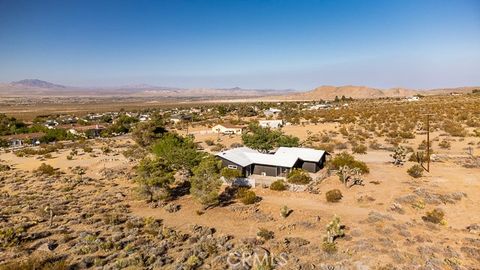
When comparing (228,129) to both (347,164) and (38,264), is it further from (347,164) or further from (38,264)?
(38,264)

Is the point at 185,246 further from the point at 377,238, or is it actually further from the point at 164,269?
the point at 377,238

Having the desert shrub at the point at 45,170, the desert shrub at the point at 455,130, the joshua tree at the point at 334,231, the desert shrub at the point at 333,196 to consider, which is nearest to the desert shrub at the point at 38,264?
the joshua tree at the point at 334,231

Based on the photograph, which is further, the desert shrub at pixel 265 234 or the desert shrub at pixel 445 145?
the desert shrub at pixel 445 145

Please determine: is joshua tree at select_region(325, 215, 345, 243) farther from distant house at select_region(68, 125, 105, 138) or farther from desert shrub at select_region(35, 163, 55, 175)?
distant house at select_region(68, 125, 105, 138)

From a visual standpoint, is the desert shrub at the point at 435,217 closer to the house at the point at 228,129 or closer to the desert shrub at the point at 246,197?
the desert shrub at the point at 246,197

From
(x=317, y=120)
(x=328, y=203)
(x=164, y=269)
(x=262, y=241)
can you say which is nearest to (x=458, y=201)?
(x=328, y=203)

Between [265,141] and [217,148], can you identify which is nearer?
[265,141]

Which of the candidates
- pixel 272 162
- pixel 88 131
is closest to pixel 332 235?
pixel 272 162
